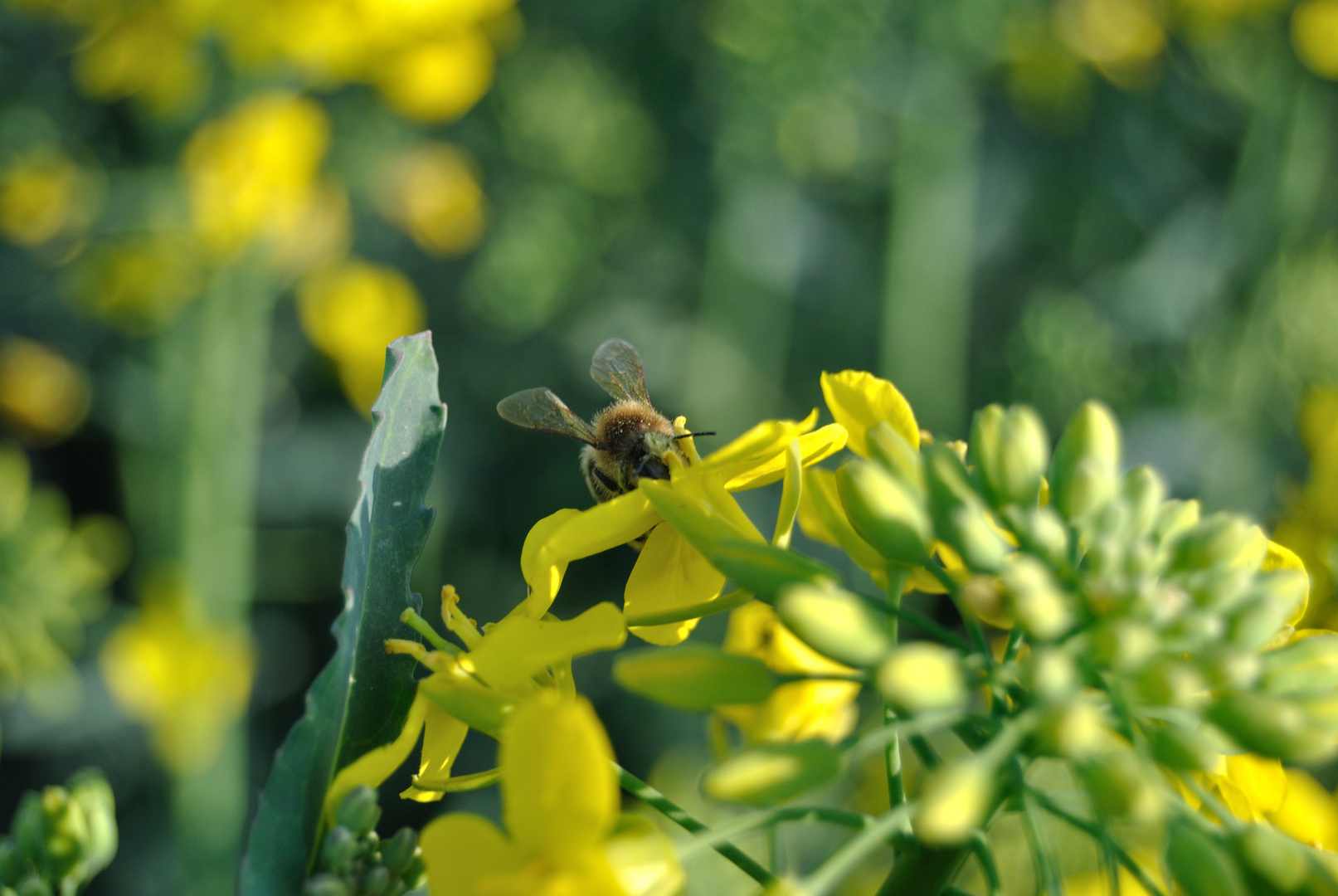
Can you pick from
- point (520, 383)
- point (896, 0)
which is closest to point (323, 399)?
point (520, 383)

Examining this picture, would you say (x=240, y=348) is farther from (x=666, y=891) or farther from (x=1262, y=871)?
(x=1262, y=871)

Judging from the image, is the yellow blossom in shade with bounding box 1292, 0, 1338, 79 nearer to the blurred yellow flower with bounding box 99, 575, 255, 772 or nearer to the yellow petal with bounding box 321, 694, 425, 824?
the yellow petal with bounding box 321, 694, 425, 824

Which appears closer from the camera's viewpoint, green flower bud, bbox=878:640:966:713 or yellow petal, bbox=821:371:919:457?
green flower bud, bbox=878:640:966:713

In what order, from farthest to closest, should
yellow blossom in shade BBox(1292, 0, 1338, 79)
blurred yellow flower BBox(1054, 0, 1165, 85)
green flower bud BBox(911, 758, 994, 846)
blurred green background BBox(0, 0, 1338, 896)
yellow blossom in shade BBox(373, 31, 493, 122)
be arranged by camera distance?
blurred yellow flower BBox(1054, 0, 1165, 85) → yellow blossom in shade BBox(373, 31, 493, 122) → yellow blossom in shade BBox(1292, 0, 1338, 79) → blurred green background BBox(0, 0, 1338, 896) → green flower bud BBox(911, 758, 994, 846)

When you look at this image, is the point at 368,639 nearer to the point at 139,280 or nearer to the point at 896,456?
the point at 896,456

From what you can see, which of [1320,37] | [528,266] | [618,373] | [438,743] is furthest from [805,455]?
[1320,37]

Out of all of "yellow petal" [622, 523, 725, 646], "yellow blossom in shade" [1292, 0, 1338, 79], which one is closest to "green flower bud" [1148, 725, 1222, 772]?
"yellow petal" [622, 523, 725, 646]

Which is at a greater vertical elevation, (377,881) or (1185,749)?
(1185,749)
